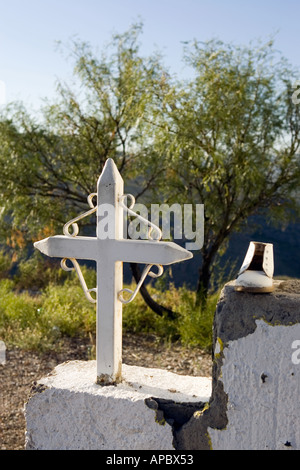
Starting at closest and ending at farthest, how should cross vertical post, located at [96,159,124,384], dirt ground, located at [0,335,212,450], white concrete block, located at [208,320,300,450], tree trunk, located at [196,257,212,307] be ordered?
white concrete block, located at [208,320,300,450] → cross vertical post, located at [96,159,124,384] → dirt ground, located at [0,335,212,450] → tree trunk, located at [196,257,212,307]

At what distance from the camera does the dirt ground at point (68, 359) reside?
169 inches

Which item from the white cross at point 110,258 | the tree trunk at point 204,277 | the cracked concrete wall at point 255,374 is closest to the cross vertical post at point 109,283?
the white cross at point 110,258

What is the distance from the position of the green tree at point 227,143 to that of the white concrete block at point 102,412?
3066 mm

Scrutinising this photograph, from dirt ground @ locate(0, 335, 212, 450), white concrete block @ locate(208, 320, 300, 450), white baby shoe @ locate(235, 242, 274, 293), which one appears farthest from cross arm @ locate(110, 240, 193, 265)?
dirt ground @ locate(0, 335, 212, 450)

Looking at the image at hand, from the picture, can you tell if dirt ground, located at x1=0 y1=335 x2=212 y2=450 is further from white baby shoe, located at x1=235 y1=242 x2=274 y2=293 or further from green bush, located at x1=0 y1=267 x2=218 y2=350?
white baby shoe, located at x1=235 y1=242 x2=274 y2=293

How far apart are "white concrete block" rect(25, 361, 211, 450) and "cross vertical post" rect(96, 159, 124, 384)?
128 mm

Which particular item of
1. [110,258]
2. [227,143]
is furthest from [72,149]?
[110,258]

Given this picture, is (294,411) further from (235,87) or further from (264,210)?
(264,210)

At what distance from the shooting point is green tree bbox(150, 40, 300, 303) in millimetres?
5680

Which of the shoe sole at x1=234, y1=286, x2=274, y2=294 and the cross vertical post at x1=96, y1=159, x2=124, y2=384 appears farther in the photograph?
the cross vertical post at x1=96, y1=159, x2=124, y2=384

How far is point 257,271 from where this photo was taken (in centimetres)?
243

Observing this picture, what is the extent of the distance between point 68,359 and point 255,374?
3.04 m

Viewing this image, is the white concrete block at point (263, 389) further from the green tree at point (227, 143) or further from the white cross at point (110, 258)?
the green tree at point (227, 143)
